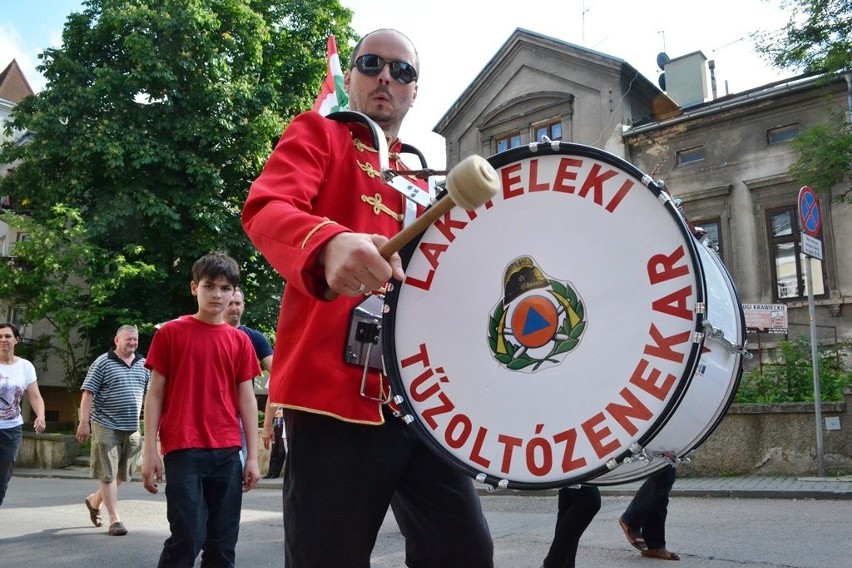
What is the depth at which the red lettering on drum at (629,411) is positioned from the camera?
1658mm

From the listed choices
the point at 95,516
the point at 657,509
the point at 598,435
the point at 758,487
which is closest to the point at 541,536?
the point at 657,509

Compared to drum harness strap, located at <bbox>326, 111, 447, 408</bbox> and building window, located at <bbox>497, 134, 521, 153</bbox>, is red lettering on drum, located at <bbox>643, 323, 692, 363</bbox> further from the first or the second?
building window, located at <bbox>497, 134, 521, 153</bbox>

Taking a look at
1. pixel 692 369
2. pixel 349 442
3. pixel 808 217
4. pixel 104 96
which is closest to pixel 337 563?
pixel 349 442

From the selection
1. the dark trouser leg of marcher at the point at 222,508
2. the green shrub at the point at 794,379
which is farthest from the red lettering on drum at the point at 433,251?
the green shrub at the point at 794,379

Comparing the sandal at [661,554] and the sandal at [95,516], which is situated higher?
the sandal at [661,554]

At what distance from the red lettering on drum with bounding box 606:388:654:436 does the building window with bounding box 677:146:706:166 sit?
756 inches

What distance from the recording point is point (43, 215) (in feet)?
64.4

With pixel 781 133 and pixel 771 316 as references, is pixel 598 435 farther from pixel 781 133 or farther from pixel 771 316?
pixel 781 133

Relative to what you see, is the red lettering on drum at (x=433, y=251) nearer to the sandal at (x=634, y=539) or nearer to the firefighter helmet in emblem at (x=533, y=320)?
the firefighter helmet in emblem at (x=533, y=320)

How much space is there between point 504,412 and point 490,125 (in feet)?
72.0

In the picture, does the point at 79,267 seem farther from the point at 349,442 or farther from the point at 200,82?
the point at 349,442

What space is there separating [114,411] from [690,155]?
52.7ft

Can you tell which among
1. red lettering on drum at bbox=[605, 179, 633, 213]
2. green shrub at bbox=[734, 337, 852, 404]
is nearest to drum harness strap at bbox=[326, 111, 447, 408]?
red lettering on drum at bbox=[605, 179, 633, 213]

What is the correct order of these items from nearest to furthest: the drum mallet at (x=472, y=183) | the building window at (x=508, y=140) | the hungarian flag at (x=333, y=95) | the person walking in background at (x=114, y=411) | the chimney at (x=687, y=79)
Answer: the drum mallet at (x=472, y=183), the hungarian flag at (x=333, y=95), the person walking in background at (x=114, y=411), the chimney at (x=687, y=79), the building window at (x=508, y=140)
